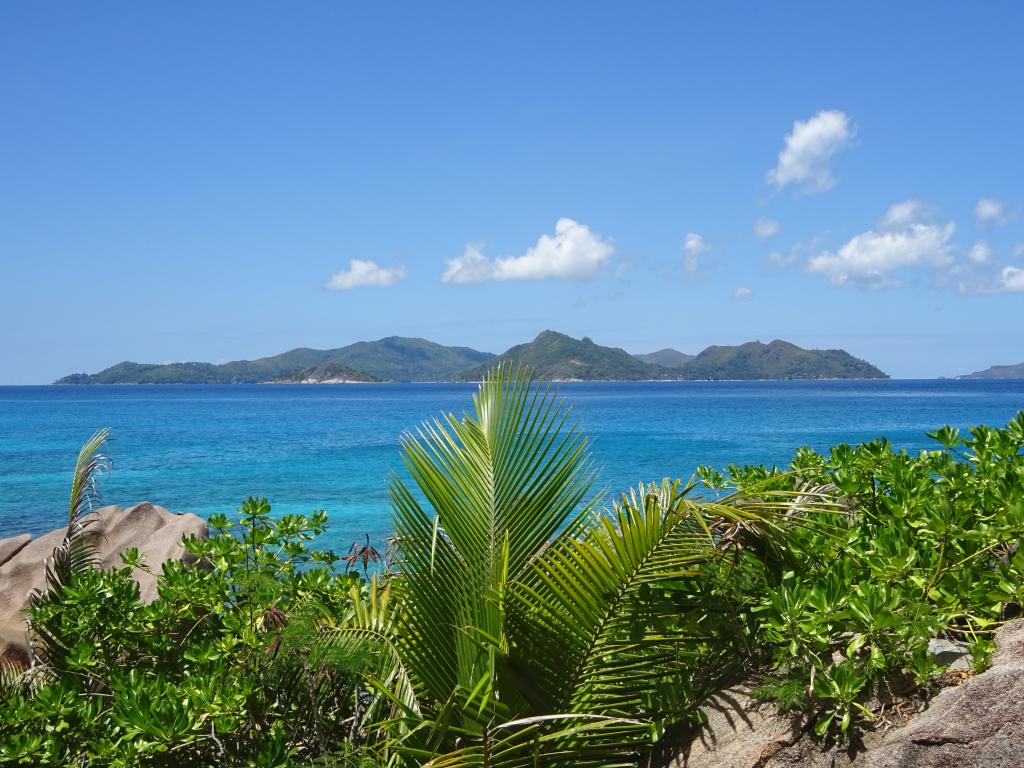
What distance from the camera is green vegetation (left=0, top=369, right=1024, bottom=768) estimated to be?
2.88m

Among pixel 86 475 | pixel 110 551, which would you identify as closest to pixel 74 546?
pixel 86 475

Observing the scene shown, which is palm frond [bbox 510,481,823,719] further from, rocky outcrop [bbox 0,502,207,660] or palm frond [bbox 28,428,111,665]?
rocky outcrop [bbox 0,502,207,660]

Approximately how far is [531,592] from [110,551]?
5817 mm

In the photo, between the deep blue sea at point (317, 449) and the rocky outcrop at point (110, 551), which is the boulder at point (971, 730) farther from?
the rocky outcrop at point (110, 551)

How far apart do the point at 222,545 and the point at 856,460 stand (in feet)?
11.1

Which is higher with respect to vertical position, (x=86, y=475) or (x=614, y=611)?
(x=86, y=475)

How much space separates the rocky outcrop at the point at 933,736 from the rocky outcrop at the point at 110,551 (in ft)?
16.6

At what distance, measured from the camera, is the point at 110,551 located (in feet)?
24.2

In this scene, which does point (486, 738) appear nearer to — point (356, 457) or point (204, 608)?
point (204, 608)

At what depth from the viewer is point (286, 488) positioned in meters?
30.2

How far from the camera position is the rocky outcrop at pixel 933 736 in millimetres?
2439

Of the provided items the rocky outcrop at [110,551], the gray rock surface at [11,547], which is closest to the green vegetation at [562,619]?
the rocky outcrop at [110,551]

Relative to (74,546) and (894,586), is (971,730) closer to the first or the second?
(894,586)

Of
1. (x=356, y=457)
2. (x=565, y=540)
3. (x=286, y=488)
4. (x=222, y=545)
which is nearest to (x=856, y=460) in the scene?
(x=565, y=540)
